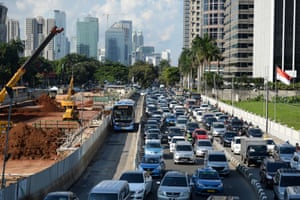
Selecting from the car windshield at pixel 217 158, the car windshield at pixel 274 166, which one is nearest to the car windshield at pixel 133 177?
the car windshield at pixel 274 166

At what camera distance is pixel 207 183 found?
2734 cm

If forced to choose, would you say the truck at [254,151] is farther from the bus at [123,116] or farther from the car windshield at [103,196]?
the bus at [123,116]

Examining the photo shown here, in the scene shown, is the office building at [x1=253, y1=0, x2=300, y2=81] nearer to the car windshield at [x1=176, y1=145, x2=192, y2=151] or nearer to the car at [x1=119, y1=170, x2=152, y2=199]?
the car windshield at [x1=176, y1=145, x2=192, y2=151]

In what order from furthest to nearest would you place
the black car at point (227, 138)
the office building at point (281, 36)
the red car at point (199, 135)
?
the office building at point (281, 36) → the black car at point (227, 138) → the red car at point (199, 135)

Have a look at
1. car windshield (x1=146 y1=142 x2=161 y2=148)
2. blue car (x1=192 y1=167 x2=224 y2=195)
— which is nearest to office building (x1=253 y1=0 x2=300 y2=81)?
car windshield (x1=146 y1=142 x2=161 y2=148)

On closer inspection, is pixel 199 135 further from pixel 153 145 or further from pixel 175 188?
pixel 175 188

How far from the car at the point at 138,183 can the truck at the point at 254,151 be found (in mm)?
12174

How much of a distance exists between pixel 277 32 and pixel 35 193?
103 m

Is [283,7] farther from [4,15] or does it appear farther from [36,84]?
[4,15]

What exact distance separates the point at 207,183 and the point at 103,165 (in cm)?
1343

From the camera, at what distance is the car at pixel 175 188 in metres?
24.6

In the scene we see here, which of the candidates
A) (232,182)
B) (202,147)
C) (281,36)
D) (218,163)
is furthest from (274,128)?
(281,36)

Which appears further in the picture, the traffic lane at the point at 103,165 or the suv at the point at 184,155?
the suv at the point at 184,155

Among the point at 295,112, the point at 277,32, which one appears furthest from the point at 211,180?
the point at 277,32
